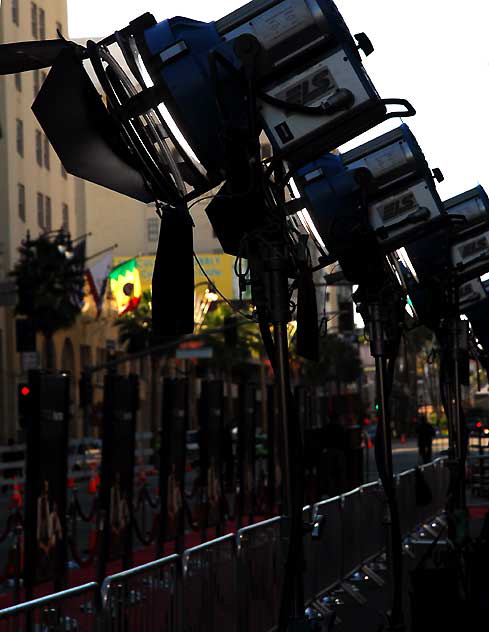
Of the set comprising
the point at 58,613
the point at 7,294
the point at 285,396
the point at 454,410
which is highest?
the point at 7,294

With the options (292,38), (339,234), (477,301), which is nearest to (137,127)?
(292,38)

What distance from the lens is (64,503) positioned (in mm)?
14234

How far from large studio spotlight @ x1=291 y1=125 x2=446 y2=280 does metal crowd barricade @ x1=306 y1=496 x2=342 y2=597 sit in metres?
4.01

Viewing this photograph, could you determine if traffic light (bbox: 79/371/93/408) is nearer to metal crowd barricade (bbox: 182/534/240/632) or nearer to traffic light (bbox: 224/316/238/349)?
traffic light (bbox: 224/316/238/349)

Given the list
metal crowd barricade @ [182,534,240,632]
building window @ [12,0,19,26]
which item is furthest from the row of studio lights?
building window @ [12,0,19,26]

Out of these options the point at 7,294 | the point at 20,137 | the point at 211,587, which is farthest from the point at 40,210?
the point at 211,587

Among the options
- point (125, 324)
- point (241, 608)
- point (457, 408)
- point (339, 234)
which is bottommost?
point (241, 608)

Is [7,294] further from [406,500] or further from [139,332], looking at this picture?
[406,500]

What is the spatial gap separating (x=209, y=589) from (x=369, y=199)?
2.88 metres

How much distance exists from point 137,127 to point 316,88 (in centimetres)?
89

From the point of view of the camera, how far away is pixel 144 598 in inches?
338

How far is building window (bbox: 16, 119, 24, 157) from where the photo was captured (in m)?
63.6

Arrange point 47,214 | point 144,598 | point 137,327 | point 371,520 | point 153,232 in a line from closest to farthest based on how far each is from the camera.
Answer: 1. point 144,598
2. point 153,232
3. point 371,520
4. point 47,214
5. point 137,327

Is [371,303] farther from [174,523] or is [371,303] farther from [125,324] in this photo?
[125,324]
